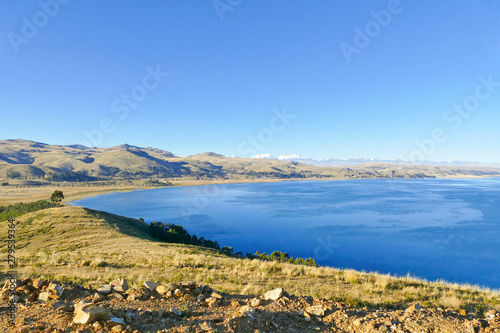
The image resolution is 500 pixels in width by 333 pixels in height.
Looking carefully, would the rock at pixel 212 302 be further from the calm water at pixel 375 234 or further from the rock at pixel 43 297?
the calm water at pixel 375 234

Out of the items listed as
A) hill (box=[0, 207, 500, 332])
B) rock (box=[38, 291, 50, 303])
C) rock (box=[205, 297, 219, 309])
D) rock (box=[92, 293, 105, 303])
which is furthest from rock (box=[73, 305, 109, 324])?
rock (box=[205, 297, 219, 309])

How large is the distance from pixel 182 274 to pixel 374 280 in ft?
33.3

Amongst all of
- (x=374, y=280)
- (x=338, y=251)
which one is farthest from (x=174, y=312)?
(x=338, y=251)

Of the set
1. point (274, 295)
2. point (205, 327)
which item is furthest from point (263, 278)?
point (205, 327)

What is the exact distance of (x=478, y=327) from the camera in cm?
646

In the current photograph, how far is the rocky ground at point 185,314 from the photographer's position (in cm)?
595

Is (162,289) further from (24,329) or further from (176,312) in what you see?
(24,329)

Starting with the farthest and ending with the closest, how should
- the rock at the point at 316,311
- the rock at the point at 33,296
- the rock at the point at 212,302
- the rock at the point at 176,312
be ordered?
the rock at the point at 212,302 < the rock at the point at 33,296 < the rock at the point at 316,311 < the rock at the point at 176,312

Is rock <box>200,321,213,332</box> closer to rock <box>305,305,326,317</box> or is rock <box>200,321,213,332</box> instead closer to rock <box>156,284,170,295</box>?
rock <box>156,284,170,295</box>

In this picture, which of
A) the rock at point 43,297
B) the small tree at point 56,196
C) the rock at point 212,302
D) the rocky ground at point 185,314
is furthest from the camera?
the small tree at point 56,196

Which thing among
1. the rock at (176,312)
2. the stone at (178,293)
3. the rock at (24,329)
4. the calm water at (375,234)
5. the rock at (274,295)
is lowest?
the calm water at (375,234)

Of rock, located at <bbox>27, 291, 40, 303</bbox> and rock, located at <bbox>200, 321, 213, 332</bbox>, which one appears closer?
rock, located at <bbox>200, 321, 213, 332</bbox>

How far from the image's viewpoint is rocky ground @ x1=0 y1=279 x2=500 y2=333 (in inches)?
234

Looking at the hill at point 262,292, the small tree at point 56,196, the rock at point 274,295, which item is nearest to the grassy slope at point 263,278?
the hill at point 262,292
